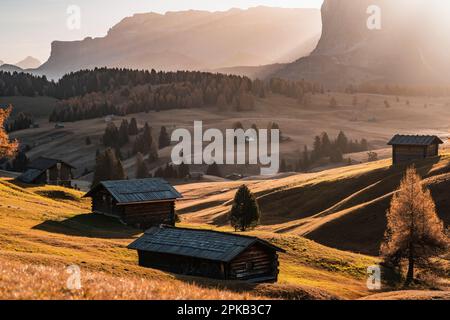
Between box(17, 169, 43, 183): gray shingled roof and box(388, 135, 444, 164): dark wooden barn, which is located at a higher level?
box(388, 135, 444, 164): dark wooden barn

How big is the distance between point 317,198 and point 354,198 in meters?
7.72

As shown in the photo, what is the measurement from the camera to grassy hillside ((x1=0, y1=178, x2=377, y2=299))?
1694cm

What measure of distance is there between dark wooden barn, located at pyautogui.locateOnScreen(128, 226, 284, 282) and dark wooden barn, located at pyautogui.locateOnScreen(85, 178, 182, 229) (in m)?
22.4

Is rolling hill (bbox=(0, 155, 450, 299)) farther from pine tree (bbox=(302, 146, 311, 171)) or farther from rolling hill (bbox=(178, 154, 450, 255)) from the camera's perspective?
pine tree (bbox=(302, 146, 311, 171))

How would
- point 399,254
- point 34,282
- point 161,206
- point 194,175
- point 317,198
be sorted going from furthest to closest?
point 194,175 → point 317,198 → point 161,206 → point 399,254 → point 34,282

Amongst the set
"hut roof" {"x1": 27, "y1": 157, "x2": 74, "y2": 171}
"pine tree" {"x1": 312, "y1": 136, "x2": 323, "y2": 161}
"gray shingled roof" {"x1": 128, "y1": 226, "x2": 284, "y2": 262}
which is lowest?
"pine tree" {"x1": 312, "y1": 136, "x2": 323, "y2": 161}

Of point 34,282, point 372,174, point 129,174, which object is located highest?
point 34,282

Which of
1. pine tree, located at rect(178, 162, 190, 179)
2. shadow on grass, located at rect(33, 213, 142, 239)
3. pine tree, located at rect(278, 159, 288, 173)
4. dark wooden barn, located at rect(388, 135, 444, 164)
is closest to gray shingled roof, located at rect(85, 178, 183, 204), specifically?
shadow on grass, located at rect(33, 213, 142, 239)

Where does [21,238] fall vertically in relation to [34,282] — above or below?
below

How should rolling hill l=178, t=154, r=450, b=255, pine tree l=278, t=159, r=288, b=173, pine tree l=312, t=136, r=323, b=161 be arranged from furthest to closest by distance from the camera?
pine tree l=312, t=136, r=323, b=161 → pine tree l=278, t=159, r=288, b=173 → rolling hill l=178, t=154, r=450, b=255

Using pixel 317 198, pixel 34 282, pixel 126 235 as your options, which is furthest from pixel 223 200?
pixel 34 282

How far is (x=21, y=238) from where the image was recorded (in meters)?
44.9

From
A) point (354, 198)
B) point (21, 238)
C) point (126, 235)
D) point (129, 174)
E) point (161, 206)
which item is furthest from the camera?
point (129, 174)

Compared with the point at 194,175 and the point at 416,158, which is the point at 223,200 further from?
the point at 194,175
